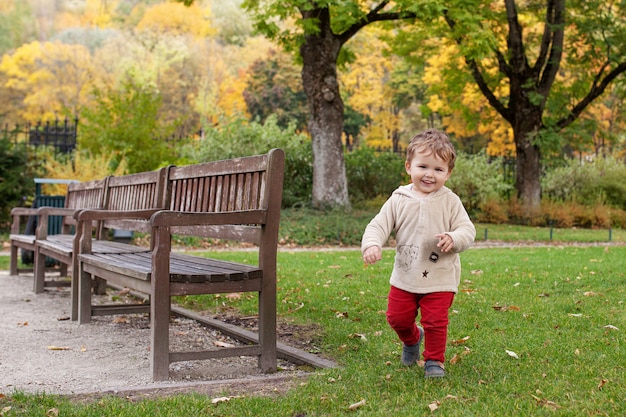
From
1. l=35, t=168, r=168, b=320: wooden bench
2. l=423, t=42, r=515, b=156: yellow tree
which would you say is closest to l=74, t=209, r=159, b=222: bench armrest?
l=35, t=168, r=168, b=320: wooden bench

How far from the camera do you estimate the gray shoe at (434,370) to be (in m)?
3.83

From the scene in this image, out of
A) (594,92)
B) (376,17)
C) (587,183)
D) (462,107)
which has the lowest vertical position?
(587,183)

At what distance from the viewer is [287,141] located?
19.3 metres

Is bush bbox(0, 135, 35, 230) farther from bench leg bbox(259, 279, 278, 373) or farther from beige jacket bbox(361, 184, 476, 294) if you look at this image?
beige jacket bbox(361, 184, 476, 294)

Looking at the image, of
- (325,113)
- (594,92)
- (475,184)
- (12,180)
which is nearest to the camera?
(12,180)

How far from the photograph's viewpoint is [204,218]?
4.30 meters

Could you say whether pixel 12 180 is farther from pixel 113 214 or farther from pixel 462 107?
pixel 462 107

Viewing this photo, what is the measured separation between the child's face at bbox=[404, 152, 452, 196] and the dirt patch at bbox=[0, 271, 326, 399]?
1.28 m

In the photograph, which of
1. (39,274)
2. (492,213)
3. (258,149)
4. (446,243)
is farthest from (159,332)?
(492,213)

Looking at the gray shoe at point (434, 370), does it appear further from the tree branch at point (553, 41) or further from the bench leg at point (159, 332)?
the tree branch at point (553, 41)

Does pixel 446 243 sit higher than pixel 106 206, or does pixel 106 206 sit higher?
pixel 106 206

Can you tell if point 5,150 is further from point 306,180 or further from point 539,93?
point 539,93

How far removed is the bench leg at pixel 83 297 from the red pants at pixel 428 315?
3078mm

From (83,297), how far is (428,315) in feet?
10.9
